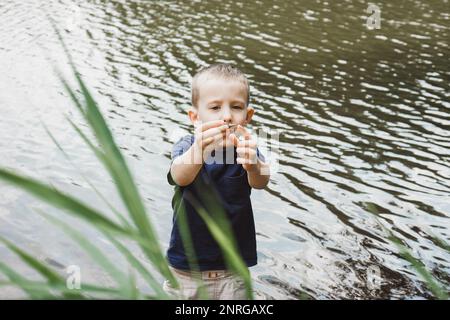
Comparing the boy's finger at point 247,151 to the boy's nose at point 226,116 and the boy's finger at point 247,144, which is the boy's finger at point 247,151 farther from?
the boy's nose at point 226,116

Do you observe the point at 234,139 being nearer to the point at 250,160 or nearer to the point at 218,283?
the point at 250,160

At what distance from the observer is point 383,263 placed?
19.1 feet

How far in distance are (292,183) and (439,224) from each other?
5.92 ft

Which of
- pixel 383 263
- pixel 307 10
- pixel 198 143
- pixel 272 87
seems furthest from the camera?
pixel 307 10

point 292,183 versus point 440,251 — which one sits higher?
point 292,183

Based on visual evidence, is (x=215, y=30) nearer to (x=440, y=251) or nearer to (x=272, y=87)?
(x=272, y=87)

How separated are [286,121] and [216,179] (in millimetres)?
6651

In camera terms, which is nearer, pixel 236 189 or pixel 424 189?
pixel 236 189

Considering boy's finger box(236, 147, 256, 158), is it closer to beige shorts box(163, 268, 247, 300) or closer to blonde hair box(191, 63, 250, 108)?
blonde hair box(191, 63, 250, 108)

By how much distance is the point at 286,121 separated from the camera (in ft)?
32.0

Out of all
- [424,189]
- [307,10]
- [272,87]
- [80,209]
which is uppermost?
[307,10]

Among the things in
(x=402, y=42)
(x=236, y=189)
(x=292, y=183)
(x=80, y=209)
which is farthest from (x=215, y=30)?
(x=80, y=209)

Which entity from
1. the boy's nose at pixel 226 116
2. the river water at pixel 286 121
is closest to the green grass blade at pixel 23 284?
→ the river water at pixel 286 121

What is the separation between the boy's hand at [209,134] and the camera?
2758 millimetres
